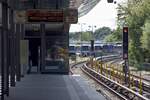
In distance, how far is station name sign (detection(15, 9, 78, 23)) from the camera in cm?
2780

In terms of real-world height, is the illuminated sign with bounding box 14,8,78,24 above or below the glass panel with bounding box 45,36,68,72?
above

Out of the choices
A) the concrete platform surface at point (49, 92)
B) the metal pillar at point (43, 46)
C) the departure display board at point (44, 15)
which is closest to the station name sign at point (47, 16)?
the departure display board at point (44, 15)

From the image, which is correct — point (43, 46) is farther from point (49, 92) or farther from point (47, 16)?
point (49, 92)

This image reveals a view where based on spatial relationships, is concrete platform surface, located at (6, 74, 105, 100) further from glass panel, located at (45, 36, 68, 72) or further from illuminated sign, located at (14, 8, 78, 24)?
glass panel, located at (45, 36, 68, 72)

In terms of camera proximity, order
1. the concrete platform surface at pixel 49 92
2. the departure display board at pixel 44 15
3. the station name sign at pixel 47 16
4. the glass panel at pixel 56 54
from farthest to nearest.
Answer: the glass panel at pixel 56 54, the departure display board at pixel 44 15, the station name sign at pixel 47 16, the concrete platform surface at pixel 49 92

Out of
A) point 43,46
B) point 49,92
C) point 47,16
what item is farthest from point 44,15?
point 49,92

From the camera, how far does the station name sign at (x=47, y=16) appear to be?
91.2ft

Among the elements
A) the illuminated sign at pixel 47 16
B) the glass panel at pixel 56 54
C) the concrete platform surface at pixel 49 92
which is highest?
the illuminated sign at pixel 47 16

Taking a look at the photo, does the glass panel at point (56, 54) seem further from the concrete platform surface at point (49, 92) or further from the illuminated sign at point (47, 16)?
the illuminated sign at point (47, 16)

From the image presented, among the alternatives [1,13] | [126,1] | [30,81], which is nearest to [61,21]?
[30,81]

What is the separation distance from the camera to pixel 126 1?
6278 cm

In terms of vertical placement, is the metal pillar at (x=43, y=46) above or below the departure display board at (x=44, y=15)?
below

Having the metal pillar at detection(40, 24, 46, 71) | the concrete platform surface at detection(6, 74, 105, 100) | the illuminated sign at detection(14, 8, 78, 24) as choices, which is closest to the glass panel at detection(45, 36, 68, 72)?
the metal pillar at detection(40, 24, 46, 71)

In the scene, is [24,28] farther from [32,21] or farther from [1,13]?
[1,13]
